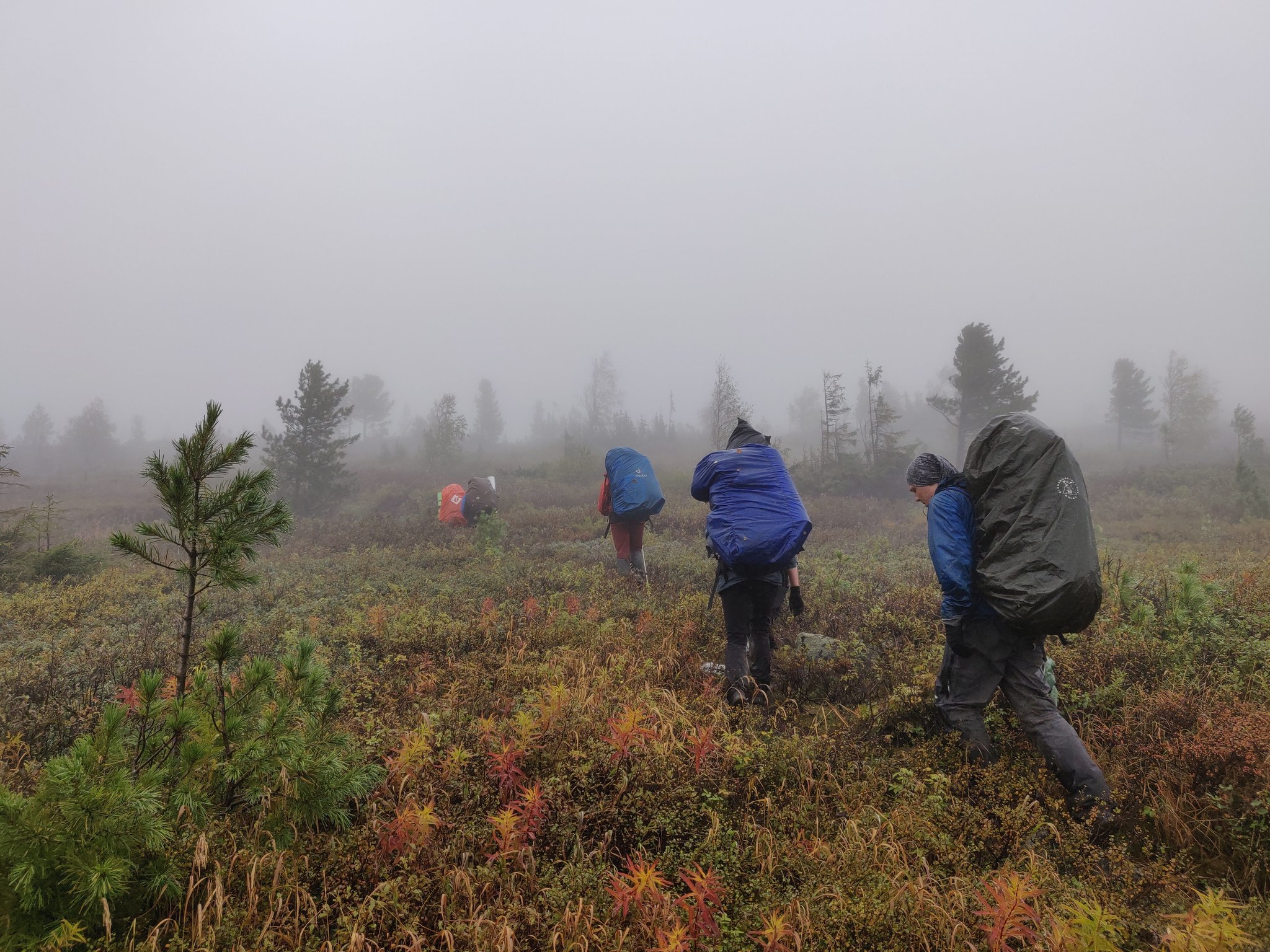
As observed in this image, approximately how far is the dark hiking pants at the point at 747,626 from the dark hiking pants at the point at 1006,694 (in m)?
1.42

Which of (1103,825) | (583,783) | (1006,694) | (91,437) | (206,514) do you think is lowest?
(1103,825)

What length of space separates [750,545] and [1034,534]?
6.22 feet

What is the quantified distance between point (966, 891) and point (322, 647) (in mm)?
5801

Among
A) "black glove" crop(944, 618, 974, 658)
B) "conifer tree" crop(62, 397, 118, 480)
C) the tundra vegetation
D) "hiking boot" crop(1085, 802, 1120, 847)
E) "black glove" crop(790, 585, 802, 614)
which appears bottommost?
"hiking boot" crop(1085, 802, 1120, 847)

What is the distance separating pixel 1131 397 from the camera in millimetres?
47188

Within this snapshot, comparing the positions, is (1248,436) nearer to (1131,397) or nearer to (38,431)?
(1131,397)

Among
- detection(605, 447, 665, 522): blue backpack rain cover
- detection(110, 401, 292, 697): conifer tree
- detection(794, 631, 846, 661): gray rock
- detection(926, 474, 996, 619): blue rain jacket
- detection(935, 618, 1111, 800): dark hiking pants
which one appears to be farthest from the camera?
detection(605, 447, 665, 522): blue backpack rain cover

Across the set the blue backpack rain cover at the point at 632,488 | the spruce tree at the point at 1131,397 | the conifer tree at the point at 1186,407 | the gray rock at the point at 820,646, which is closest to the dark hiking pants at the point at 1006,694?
the gray rock at the point at 820,646

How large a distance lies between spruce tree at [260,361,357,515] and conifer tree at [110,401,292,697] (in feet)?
62.8

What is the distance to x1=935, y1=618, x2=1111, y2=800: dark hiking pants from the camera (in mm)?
3203

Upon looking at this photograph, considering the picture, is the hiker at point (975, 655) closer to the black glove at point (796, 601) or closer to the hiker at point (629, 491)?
the black glove at point (796, 601)

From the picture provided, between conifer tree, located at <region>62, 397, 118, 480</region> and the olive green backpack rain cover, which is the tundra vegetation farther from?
conifer tree, located at <region>62, 397, 118, 480</region>

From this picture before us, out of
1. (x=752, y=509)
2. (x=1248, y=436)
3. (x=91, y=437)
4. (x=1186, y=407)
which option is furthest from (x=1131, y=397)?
(x=91, y=437)

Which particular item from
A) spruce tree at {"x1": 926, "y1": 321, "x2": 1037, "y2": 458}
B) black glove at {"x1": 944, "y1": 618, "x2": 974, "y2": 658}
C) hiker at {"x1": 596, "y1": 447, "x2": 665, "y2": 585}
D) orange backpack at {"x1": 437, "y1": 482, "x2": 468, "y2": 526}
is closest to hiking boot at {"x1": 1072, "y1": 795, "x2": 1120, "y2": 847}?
black glove at {"x1": 944, "y1": 618, "x2": 974, "y2": 658}
